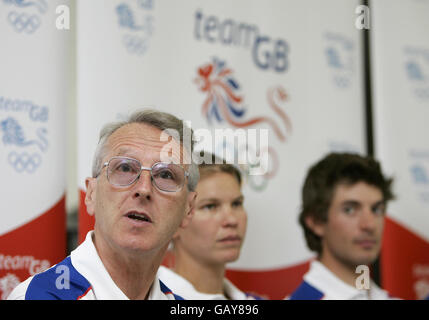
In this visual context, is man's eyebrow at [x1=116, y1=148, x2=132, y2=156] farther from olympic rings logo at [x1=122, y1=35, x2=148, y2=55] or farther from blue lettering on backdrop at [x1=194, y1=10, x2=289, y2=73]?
blue lettering on backdrop at [x1=194, y1=10, x2=289, y2=73]

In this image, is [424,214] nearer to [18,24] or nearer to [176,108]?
[176,108]

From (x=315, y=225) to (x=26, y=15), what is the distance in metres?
1.30

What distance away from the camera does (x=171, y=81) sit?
200 cm

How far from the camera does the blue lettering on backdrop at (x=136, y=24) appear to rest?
197cm

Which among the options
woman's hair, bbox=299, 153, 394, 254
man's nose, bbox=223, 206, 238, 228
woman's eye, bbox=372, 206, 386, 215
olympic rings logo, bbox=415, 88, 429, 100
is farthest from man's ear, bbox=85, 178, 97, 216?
olympic rings logo, bbox=415, 88, 429, 100

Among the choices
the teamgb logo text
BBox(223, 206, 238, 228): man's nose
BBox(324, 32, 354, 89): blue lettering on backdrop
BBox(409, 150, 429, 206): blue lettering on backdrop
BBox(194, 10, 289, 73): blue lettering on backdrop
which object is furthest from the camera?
BBox(409, 150, 429, 206): blue lettering on backdrop

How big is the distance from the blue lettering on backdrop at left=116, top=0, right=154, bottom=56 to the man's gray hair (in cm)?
49

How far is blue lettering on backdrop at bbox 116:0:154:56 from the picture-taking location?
197 cm

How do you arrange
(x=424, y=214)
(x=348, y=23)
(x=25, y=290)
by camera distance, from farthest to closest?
(x=424, y=214) → (x=348, y=23) → (x=25, y=290)

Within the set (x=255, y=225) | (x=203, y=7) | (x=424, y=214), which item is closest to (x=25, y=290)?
Result: (x=255, y=225)

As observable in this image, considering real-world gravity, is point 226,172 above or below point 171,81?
below

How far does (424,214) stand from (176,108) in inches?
64.1

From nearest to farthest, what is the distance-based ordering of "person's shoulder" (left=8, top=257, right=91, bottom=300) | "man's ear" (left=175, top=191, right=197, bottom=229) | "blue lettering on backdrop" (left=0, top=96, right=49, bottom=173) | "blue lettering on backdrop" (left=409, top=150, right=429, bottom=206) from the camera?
1. "person's shoulder" (left=8, top=257, right=91, bottom=300)
2. "man's ear" (left=175, top=191, right=197, bottom=229)
3. "blue lettering on backdrop" (left=0, top=96, right=49, bottom=173)
4. "blue lettering on backdrop" (left=409, top=150, right=429, bottom=206)
